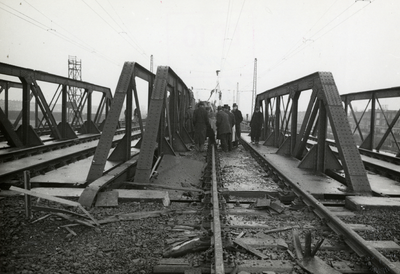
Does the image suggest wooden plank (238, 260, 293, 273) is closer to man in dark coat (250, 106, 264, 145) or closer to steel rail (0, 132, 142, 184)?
steel rail (0, 132, 142, 184)

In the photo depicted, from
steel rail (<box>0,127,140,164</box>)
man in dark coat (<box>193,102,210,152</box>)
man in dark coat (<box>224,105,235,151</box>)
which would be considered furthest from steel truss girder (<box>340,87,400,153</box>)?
steel rail (<box>0,127,140,164</box>)

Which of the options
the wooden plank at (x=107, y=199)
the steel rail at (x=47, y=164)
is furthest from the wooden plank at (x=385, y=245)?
the steel rail at (x=47, y=164)

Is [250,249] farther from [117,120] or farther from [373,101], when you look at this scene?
[373,101]

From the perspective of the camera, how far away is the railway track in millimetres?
3342

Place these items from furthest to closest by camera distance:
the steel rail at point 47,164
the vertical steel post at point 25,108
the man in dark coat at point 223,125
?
the man in dark coat at point 223,125 → the vertical steel post at point 25,108 → the steel rail at point 47,164

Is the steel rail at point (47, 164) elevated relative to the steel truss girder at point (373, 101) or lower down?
lower down

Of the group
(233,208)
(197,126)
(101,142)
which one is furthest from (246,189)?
(197,126)

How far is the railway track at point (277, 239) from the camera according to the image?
334 centimetres

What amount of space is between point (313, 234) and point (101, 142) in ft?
14.7

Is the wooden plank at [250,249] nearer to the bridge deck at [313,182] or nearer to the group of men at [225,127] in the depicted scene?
the bridge deck at [313,182]

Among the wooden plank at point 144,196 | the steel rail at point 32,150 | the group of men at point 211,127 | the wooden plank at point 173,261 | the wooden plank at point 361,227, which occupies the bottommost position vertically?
the wooden plank at point 173,261

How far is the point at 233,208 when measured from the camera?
5570 mm

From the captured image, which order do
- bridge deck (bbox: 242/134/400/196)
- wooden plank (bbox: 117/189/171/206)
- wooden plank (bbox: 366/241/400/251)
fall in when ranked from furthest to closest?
bridge deck (bbox: 242/134/400/196) → wooden plank (bbox: 117/189/171/206) → wooden plank (bbox: 366/241/400/251)

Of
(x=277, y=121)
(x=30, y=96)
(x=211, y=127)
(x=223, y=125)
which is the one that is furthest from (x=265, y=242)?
(x=277, y=121)
